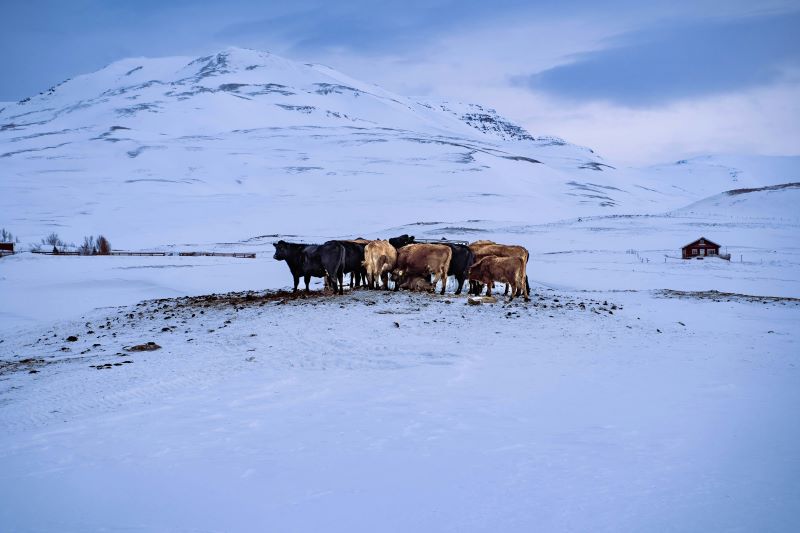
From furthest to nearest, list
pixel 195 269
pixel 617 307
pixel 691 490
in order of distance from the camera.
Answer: pixel 195 269 → pixel 617 307 → pixel 691 490

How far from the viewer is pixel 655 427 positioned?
6.33 meters

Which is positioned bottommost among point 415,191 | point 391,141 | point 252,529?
point 252,529

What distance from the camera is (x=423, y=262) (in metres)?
18.0

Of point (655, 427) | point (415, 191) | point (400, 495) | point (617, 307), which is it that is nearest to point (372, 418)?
point (400, 495)

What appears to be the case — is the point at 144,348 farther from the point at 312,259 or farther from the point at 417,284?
the point at 417,284

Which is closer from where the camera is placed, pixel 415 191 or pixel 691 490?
pixel 691 490

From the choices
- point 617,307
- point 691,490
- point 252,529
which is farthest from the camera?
point 617,307

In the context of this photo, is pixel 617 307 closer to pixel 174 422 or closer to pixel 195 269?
pixel 174 422

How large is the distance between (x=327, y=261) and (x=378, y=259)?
147 centimetres

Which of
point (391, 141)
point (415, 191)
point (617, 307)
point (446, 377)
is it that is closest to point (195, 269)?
point (617, 307)

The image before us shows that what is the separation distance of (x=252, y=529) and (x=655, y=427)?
157 inches

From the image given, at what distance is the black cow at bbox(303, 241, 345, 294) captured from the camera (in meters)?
17.6

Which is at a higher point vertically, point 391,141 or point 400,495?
point 391,141

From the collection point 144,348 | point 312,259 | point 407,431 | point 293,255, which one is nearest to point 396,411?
point 407,431
